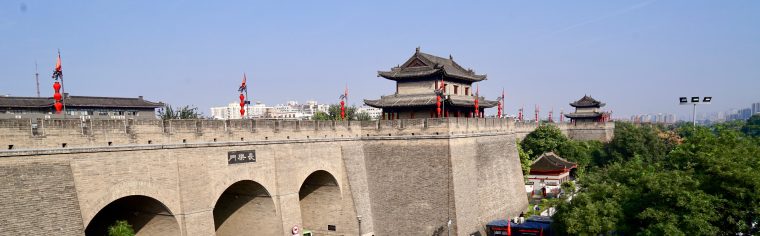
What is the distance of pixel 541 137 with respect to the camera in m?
41.7

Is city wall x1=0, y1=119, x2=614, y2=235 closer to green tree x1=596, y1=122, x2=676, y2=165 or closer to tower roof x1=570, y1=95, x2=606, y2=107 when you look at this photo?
green tree x1=596, y1=122, x2=676, y2=165

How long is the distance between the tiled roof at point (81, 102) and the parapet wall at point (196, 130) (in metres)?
18.8

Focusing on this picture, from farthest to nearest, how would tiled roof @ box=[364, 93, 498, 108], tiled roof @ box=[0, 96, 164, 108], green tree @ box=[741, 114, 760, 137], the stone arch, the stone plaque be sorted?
green tree @ box=[741, 114, 760, 137], tiled roof @ box=[0, 96, 164, 108], tiled roof @ box=[364, 93, 498, 108], the stone arch, the stone plaque

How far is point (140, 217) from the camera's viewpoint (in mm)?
17172

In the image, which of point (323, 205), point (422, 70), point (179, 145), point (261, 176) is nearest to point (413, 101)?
point (422, 70)

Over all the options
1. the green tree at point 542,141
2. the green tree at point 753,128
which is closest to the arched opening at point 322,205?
the green tree at point 542,141

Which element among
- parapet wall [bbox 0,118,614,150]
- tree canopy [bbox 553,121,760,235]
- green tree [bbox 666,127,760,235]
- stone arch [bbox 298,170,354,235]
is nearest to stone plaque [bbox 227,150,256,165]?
parapet wall [bbox 0,118,614,150]

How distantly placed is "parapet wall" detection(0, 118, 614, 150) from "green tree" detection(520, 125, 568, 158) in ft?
41.2

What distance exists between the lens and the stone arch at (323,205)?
75.5ft

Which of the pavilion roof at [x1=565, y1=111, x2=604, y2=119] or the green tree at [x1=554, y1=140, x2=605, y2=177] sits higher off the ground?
the pavilion roof at [x1=565, y1=111, x2=604, y2=119]

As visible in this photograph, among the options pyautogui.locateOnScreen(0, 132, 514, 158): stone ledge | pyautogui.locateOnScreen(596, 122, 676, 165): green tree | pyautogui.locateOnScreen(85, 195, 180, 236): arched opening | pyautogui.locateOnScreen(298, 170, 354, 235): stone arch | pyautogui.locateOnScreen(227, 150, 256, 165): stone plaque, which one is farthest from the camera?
pyautogui.locateOnScreen(596, 122, 676, 165): green tree

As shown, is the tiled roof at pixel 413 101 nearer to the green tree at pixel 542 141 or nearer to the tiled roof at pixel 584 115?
the green tree at pixel 542 141

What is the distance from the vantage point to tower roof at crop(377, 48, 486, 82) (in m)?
24.9

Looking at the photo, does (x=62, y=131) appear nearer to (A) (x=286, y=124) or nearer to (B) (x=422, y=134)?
(A) (x=286, y=124)
